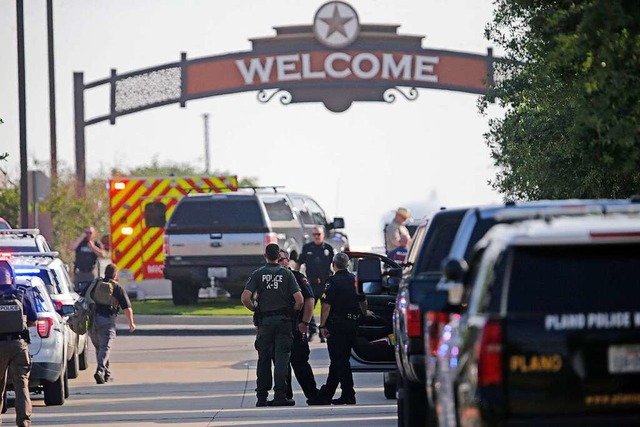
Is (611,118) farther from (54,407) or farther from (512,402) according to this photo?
(54,407)

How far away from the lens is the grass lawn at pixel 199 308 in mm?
34938

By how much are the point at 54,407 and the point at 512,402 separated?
11966 mm

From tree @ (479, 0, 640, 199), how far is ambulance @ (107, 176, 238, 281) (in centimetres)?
1000

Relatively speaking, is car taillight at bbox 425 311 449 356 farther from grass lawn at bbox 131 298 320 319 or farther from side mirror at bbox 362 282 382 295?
grass lawn at bbox 131 298 320 319

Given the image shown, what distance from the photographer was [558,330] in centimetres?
958

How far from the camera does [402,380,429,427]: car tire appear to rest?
1430cm

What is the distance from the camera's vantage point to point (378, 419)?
58.2 ft

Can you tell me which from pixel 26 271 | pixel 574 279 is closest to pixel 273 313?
pixel 26 271

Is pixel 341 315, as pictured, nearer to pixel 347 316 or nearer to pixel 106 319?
pixel 347 316

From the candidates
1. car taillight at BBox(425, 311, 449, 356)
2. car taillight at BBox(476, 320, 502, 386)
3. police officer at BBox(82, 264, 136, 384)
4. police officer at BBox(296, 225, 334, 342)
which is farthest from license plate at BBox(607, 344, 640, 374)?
police officer at BBox(296, 225, 334, 342)

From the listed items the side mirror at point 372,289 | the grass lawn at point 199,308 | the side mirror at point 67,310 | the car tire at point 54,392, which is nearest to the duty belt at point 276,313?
the side mirror at point 372,289

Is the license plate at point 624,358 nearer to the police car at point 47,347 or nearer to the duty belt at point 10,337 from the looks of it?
the duty belt at point 10,337

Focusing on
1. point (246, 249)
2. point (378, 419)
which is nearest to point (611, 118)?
point (378, 419)

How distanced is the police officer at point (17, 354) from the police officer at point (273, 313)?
124 inches
